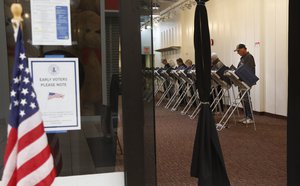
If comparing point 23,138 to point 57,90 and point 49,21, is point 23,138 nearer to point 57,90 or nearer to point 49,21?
point 57,90

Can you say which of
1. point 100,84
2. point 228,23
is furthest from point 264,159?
point 228,23

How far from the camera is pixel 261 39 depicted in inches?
321

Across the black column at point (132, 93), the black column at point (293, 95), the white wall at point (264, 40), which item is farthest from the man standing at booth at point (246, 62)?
the black column at point (132, 93)

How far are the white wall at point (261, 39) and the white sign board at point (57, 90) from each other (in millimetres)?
6147

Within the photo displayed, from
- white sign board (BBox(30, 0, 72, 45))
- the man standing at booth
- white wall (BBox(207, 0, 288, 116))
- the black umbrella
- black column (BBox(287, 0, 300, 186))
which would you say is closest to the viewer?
white sign board (BBox(30, 0, 72, 45))

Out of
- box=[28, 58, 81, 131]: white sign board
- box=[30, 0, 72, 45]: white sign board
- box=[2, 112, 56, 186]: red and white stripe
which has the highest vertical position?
box=[30, 0, 72, 45]: white sign board

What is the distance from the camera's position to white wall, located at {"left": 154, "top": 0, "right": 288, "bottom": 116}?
739 centimetres

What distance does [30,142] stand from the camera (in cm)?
158

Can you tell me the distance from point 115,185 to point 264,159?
2.88 meters

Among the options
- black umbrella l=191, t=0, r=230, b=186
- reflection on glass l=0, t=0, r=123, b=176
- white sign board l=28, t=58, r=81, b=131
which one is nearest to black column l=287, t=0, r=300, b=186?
black umbrella l=191, t=0, r=230, b=186

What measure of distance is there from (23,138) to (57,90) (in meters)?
0.49

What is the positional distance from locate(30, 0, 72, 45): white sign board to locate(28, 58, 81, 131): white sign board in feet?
0.39

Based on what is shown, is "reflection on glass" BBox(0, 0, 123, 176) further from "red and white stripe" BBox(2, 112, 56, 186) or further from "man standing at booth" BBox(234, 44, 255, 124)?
"man standing at booth" BBox(234, 44, 255, 124)

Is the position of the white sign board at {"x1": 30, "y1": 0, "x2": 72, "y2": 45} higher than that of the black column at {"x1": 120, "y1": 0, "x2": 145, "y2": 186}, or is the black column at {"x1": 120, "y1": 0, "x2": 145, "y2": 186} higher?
the white sign board at {"x1": 30, "y1": 0, "x2": 72, "y2": 45}
